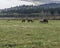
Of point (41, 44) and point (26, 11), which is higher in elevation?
point (41, 44)

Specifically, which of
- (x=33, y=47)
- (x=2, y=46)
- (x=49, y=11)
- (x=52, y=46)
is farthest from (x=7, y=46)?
(x=49, y=11)

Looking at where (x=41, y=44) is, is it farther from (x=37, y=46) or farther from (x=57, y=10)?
(x=57, y=10)

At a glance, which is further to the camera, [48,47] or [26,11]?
[26,11]

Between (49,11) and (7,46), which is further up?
(7,46)

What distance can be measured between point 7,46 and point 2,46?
362mm

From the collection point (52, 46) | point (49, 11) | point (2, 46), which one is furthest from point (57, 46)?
point (49, 11)

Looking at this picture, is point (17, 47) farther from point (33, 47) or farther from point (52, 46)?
point (52, 46)

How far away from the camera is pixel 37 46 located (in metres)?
18.0

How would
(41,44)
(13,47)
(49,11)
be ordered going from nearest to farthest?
(13,47) < (41,44) < (49,11)

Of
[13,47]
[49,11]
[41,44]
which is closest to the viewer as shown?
[13,47]

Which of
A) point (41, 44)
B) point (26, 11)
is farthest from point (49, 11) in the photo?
point (41, 44)

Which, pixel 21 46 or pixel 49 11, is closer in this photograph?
pixel 21 46

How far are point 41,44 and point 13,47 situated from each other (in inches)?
98.4

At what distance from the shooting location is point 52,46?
18219 mm
